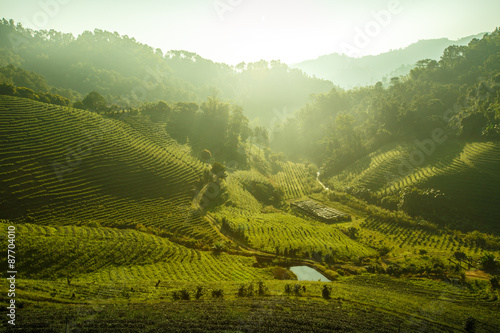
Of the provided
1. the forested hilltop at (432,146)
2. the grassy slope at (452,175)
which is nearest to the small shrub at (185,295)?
the forested hilltop at (432,146)

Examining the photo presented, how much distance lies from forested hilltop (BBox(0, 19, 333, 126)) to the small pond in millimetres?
63897

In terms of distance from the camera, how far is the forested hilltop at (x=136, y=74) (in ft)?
368

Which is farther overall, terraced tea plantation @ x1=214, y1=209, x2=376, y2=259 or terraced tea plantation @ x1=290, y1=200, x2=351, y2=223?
terraced tea plantation @ x1=290, y1=200, x2=351, y2=223

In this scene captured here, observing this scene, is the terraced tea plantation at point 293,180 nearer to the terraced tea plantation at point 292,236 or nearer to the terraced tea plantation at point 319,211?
the terraced tea plantation at point 319,211

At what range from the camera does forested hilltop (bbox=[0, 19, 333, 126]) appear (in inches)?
4412

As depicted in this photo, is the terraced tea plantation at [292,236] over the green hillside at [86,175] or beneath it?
beneath

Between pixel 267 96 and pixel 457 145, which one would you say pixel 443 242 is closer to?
pixel 457 145

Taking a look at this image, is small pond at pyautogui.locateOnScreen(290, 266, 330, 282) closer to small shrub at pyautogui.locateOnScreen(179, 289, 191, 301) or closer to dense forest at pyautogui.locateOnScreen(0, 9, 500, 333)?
dense forest at pyautogui.locateOnScreen(0, 9, 500, 333)

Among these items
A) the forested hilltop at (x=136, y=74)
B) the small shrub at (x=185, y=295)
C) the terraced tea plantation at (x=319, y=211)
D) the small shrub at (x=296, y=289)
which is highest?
the forested hilltop at (x=136, y=74)

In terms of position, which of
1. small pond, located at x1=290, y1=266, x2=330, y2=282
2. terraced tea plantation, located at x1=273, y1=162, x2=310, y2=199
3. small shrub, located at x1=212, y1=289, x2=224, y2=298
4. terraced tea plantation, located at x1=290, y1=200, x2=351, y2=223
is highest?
terraced tea plantation, located at x1=273, y1=162, x2=310, y2=199

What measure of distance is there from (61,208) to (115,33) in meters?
162

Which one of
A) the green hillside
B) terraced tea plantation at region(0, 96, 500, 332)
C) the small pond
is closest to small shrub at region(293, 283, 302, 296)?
terraced tea plantation at region(0, 96, 500, 332)

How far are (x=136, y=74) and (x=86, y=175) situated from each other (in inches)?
4741

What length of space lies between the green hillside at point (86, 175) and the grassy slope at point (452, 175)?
37.0 m
